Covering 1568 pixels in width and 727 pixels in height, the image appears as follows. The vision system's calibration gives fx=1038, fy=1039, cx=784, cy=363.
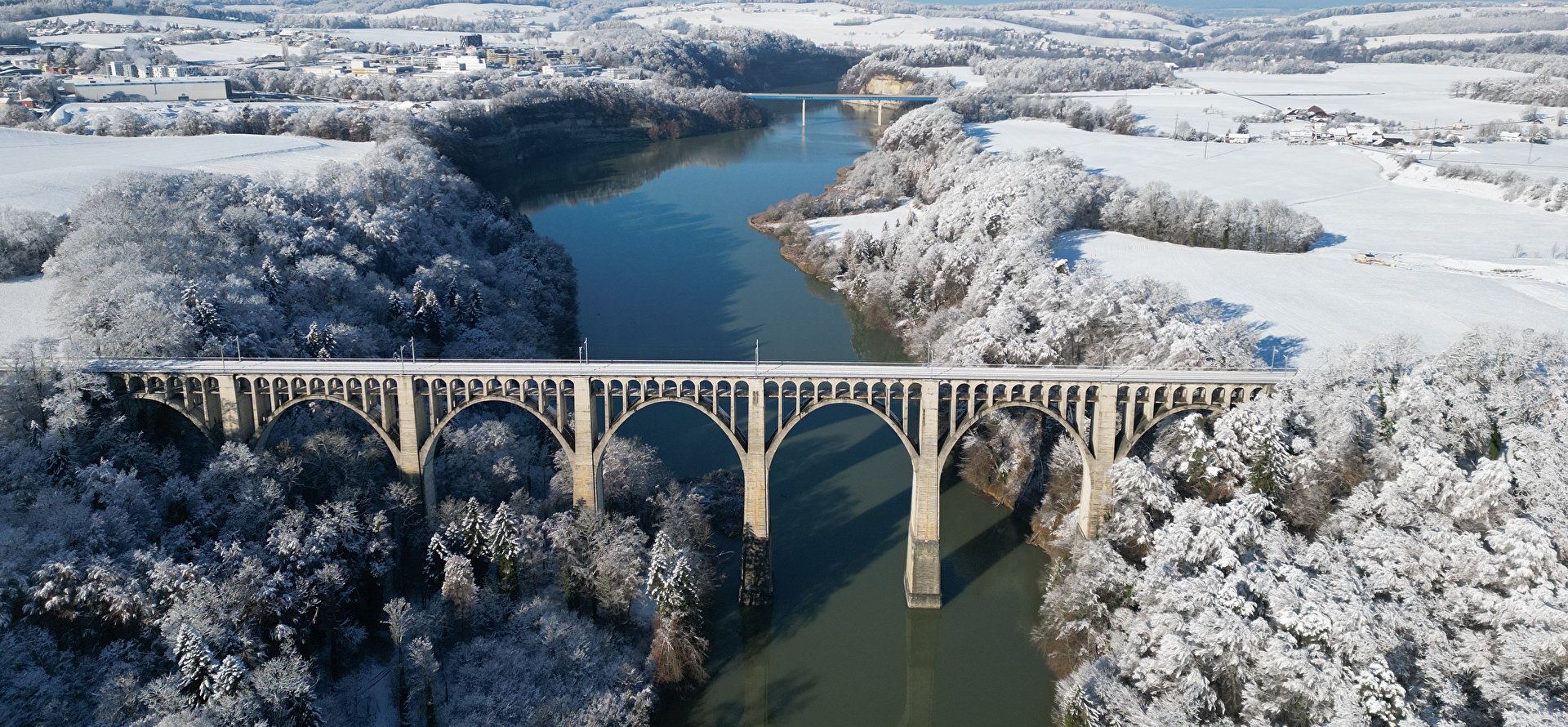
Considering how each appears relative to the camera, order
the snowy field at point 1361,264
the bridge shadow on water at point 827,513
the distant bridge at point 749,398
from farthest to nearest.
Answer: the snowy field at point 1361,264, the bridge shadow on water at point 827,513, the distant bridge at point 749,398

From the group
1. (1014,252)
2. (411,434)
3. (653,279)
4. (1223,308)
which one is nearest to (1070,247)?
(1014,252)

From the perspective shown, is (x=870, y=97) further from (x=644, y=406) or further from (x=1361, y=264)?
(x=644, y=406)

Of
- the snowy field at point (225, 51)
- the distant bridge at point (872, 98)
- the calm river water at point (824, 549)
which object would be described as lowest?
the calm river water at point (824, 549)

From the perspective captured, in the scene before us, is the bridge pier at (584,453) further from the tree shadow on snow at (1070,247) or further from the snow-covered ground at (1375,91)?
the snow-covered ground at (1375,91)

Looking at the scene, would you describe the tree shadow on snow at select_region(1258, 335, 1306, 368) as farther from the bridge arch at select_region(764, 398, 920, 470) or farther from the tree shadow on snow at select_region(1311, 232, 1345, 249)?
the tree shadow on snow at select_region(1311, 232, 1345, 249)

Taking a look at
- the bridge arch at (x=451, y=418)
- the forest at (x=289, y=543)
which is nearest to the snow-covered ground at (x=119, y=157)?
the forest at (x=289, y=543)

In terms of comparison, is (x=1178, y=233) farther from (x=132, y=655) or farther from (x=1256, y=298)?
(x=132, y=655)
